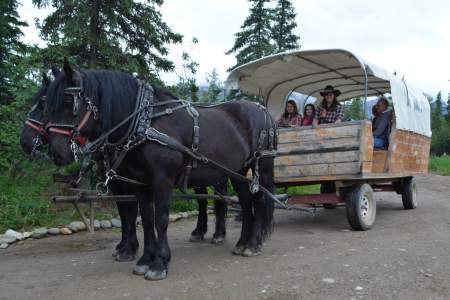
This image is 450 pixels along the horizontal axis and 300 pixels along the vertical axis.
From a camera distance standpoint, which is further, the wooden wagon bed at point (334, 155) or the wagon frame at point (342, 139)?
the wagon frame at point (342, 139)

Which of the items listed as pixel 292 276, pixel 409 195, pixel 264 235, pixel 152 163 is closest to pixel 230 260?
pixel 264 235

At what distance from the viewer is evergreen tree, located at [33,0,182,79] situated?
28.6 feet

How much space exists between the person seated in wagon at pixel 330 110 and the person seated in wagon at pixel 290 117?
0.52 m

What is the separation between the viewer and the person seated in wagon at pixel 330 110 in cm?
738

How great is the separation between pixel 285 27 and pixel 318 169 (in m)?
17.4

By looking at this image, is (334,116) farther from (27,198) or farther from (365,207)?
(27,198)

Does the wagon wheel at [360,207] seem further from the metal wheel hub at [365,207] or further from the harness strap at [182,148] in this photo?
the harness strap at [182,148]

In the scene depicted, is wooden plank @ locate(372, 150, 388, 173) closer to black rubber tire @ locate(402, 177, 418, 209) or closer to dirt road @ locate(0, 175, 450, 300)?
dirt road @ locate(0, 175, 450, 300)

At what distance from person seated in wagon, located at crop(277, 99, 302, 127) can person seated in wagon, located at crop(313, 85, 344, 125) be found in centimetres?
52

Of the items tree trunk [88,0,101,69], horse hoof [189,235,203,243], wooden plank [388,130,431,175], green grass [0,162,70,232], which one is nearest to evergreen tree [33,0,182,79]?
tree trunk [88,0,101,69]

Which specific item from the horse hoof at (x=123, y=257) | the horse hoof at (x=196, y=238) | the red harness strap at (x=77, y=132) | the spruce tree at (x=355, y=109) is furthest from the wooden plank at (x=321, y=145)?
the red harness strap at (x=77, y=132)

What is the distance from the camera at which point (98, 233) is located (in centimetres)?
659

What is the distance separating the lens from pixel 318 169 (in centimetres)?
664

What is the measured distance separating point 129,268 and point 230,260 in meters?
1.13
